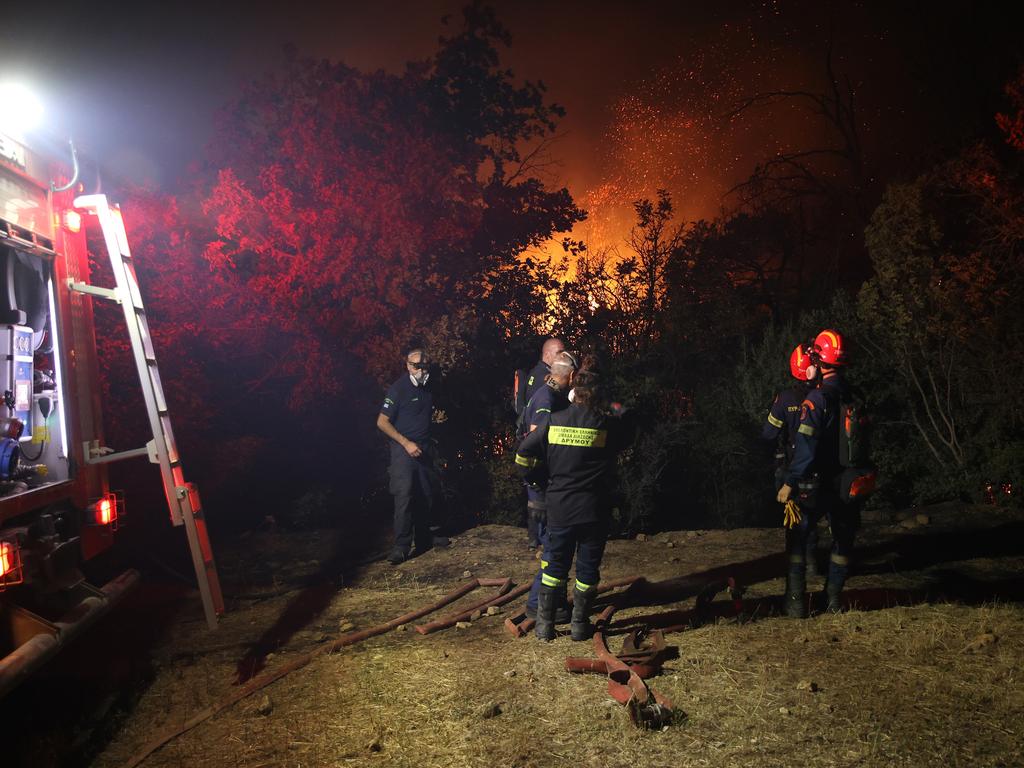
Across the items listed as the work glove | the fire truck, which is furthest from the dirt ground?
the fire truck

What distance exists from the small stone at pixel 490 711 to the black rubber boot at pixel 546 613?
1.00m

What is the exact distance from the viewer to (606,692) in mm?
3951

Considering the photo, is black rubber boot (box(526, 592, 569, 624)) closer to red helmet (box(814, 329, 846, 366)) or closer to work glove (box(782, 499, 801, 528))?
work glove (box(782, 499, 801, 528))

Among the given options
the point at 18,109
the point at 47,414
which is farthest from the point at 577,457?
the point at 18,109

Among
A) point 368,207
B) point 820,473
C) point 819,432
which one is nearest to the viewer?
point 819,432

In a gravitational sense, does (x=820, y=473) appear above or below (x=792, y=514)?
above

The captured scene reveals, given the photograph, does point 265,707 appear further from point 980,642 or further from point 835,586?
point 980,642

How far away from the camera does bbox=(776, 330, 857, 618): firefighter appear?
489 cm

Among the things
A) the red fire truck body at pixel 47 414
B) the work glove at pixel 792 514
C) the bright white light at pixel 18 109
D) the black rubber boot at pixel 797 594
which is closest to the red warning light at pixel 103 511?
the red fire truck body at pixel 47 414

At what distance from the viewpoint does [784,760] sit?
316 cm

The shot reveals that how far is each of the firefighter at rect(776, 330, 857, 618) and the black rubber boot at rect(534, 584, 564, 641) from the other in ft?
5.61

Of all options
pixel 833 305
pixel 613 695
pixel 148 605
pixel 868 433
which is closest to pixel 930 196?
pixel 833 305

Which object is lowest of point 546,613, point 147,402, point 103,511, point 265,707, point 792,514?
point 265,707

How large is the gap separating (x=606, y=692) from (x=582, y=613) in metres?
0.85
